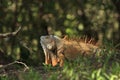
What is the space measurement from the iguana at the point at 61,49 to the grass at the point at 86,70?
40cm

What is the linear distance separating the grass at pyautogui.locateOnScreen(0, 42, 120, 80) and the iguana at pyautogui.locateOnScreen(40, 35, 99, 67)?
1.30 ft

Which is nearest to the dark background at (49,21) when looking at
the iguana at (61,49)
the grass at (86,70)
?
the iguana at (61,49)

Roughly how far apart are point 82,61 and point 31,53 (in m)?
2.98

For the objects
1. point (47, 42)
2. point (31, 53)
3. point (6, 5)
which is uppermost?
point (6, 5)

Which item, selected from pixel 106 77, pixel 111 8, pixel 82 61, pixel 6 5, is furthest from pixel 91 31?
pixel 106 77

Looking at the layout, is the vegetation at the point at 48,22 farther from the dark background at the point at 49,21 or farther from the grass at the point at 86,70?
the grass at the point at 86,70

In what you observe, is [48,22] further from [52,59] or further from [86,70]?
[86,70]

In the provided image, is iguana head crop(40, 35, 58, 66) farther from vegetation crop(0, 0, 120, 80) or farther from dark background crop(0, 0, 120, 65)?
dark background crop(0, 0, 120, 65)

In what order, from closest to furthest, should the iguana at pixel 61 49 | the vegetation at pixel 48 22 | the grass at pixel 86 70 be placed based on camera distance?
the grass at pixel 86 70 < the iguana at pixel 61 49 < the vegetation at pixel 48 22

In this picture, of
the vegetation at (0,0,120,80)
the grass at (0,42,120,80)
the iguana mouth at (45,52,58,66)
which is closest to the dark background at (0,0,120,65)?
the vegetation at (0,0,120,80)

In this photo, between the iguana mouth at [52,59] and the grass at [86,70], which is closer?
the grass at [86,70]

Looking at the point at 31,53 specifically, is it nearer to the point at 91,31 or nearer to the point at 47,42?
the point at 91,31

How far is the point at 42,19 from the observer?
8766 millimetres

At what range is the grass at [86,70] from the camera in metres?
5.07
